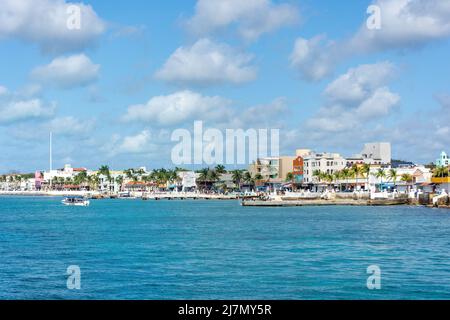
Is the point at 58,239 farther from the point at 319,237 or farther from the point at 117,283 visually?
the point at 117,283

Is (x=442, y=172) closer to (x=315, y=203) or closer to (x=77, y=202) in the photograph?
(x=315, y=203)

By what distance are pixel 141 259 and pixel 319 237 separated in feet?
64.0

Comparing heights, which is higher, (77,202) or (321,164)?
(321,164)

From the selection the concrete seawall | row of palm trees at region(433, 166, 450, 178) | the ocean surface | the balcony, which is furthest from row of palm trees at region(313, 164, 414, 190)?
the ocean surface

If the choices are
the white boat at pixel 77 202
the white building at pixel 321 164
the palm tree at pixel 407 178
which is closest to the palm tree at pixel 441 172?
the palm tree at pixel 407 178

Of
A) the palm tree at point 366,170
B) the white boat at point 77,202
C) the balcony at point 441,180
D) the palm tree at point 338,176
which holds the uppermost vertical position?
the palm tree at point 366,170

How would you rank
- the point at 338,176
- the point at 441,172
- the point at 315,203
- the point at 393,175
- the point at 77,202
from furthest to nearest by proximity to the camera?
1. the point at 338,176
2. the point at 77,202
3. the point at 393,175
4. the point at 315,203
5. the point at 441,172

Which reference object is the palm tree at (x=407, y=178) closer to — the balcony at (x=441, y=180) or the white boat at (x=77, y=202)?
the balcony at (x=441, y=180)

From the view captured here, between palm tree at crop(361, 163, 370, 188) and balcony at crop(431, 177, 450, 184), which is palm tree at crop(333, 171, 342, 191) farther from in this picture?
balcony at crop(431, 177, 450, 184)

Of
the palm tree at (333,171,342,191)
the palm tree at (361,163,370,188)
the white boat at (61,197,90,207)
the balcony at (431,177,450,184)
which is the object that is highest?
the palm tree at (361,163,370,188)

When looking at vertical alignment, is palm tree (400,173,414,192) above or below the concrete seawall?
above

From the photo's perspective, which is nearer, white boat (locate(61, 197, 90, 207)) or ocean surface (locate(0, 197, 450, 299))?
ocean surface (locate(0, 197, 450, 299))

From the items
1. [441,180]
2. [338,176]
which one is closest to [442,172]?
[441,180]
